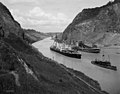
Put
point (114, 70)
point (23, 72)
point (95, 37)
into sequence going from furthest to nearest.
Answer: point (95, 37)
point (114, 70)
point (23, 72)

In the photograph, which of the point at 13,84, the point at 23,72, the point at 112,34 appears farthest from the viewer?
the point at 112,34

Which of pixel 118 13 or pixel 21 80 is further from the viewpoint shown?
pixel 118 13

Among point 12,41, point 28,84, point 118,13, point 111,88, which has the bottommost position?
point 111,88

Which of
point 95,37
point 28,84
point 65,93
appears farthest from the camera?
point 95,37

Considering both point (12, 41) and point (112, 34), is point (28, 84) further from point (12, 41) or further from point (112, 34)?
point (112, 34)

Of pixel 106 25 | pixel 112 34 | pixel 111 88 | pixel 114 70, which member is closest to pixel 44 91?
pixel 111 88

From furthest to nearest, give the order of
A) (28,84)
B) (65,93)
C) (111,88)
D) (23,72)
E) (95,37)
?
1. (95,37)
2. (111,88)
3. (65,93)
4. (23,72)
5. (28,84)

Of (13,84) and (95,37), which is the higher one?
(95,37)

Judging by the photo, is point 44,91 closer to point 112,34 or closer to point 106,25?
point 112,34

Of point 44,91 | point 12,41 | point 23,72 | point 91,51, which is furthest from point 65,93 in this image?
point 91,51
